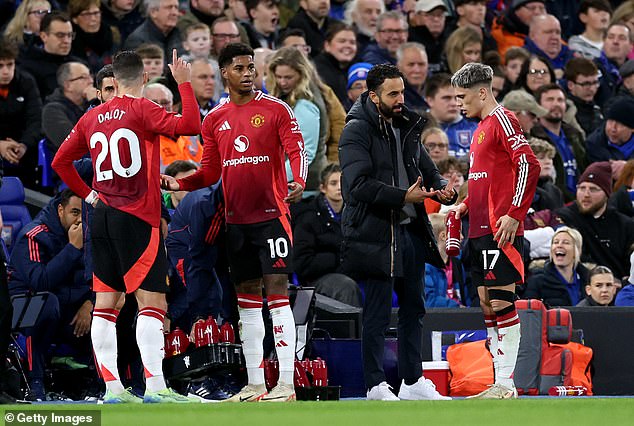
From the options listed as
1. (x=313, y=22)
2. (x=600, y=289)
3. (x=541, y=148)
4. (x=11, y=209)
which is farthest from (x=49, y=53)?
(x=600, y=289)

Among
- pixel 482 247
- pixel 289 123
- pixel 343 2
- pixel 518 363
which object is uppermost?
pixel 343 2

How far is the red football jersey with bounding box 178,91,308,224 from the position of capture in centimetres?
1050

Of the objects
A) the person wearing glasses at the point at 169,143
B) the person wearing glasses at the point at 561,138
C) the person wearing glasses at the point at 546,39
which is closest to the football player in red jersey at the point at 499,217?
the person wearing glasses at the point at 169,143

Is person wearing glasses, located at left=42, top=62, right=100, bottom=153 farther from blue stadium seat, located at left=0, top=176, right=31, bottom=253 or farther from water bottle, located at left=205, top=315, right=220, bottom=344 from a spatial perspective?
water bottle, located at left=205, top=315, right=220, bottom=344

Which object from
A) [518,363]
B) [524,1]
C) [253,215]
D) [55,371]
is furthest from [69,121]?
[524,1]

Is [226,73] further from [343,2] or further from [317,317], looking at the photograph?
[343,2]

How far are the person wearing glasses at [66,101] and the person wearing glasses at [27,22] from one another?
4.92 ft

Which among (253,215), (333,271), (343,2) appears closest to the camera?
(253,215)

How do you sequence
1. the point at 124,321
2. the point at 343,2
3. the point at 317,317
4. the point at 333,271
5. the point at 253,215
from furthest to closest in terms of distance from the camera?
the point at 343,2 → the point at 333,271 → the point at 317,317 → the point at 124,321 → the point at 253,215

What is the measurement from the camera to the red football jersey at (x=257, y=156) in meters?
10.5

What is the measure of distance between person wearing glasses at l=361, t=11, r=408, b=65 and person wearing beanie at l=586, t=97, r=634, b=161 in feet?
8.63

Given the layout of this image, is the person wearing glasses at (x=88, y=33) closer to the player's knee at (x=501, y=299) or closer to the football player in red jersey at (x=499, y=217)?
the football player in red jersey at (x=499, y=217)

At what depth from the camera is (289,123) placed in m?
10.5

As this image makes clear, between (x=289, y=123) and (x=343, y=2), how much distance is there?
890 centimetres
